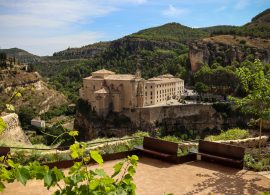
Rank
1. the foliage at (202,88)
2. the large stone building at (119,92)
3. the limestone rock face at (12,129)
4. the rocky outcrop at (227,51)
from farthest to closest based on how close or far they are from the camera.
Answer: the rocky outcrop at (227,51) → the foliage at (202,88) → the large stone building at (119,92) → the limestone rock face at (12,129)

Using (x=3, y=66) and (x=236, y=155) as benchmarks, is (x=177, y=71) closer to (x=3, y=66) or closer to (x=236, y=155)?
(x=3, y=66)

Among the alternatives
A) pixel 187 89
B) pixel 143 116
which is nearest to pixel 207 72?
pixel 187 89

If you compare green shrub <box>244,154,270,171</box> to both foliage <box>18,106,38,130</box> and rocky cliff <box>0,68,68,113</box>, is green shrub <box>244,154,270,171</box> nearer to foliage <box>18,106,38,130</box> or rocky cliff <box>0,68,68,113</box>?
foliage <box>18,106,38,130</box>

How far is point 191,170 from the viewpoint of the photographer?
7.96 meters

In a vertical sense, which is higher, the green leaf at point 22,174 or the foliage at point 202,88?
the green leaf at point 22,174

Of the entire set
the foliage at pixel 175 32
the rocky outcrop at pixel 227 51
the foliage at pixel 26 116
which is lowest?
the foliage at pixel 26 116

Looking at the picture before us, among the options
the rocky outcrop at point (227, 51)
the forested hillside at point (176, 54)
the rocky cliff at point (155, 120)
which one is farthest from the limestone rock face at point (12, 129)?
the rocky outcrop at point (227, 51)

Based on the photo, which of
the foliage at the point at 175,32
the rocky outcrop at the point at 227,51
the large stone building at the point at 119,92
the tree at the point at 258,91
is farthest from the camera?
the foliage at the point at 175,32

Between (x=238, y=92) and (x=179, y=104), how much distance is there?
38.8 feet

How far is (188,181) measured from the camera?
282 inches

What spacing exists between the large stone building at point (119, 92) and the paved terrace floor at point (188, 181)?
41.3 m

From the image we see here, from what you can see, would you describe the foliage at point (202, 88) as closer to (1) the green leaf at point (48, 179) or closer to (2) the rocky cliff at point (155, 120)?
(2) the rocky cliff at point (155, 120)

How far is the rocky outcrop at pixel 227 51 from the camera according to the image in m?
73.7

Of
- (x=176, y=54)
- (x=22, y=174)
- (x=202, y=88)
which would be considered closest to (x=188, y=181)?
(x=22, y=174)
